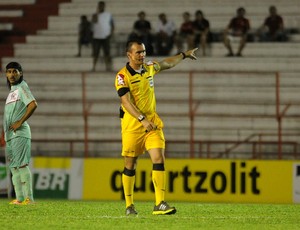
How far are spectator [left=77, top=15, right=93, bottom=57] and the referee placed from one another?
34.3ft

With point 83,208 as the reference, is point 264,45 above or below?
above

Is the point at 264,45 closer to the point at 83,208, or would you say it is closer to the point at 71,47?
the point at 71,47

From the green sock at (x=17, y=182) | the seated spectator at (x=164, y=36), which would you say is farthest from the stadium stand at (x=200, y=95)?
the green sock at (x=17, y=182)

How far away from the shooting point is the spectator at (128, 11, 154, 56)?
78.4ft

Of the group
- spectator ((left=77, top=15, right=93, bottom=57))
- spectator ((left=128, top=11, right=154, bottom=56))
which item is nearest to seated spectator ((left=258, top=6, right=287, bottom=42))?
spectator ((left=128, top=11, right=154, bottom=56))

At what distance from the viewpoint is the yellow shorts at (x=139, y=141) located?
12.1 metres

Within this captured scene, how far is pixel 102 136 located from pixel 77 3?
574cm

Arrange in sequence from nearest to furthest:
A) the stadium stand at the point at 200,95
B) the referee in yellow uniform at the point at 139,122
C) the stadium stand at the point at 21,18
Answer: the referee in yellow uniform at the point at 139,122 < the stadium stand at the point at 200,95 < the stadium stand at the point at 21,18

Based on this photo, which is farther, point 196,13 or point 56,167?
point 196,13

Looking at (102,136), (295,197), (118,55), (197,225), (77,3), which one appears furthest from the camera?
(77,3)

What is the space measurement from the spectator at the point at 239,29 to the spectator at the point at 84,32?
3.49 m

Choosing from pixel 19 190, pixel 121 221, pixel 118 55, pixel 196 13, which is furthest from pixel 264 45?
pixel 121 221

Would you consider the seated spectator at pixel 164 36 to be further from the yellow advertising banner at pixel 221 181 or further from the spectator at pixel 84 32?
the yellow advertising banner at pixel 221 181

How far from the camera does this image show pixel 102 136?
22.8m
